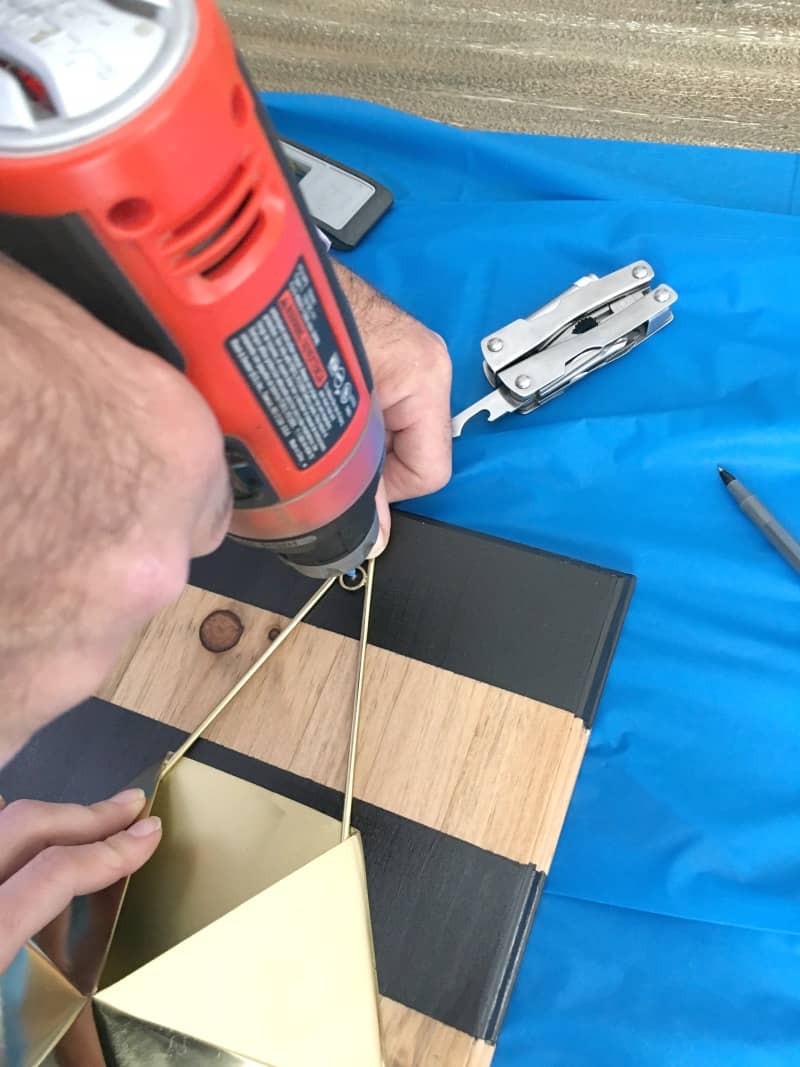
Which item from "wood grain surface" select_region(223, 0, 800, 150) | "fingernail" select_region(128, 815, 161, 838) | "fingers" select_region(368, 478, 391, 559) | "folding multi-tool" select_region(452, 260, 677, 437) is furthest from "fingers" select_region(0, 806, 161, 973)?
"wood grain surface" select_region(223, 0, 800, 150)

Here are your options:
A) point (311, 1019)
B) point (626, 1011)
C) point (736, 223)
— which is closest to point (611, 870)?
point (626, 1011)

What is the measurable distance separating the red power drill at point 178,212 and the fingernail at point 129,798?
23 cm

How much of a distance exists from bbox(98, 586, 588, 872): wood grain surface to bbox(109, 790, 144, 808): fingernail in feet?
0.22

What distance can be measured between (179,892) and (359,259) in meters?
0.49

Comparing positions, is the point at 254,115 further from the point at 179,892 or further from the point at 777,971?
the point at 777,971

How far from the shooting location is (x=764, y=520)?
1.85ft

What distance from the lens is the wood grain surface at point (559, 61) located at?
0.76 metres

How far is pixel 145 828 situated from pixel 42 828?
5 cm

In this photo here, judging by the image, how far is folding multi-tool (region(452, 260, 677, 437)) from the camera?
60 centimetres

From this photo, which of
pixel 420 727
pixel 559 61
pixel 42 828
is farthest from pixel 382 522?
pixel 559 61

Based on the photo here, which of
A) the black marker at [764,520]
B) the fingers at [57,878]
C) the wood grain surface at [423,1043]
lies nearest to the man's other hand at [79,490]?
the fingers at [57,878]

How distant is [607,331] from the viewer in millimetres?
601

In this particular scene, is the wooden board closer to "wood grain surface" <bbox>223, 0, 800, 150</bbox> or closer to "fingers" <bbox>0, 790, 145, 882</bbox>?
"fingers" <bbox>0, 790, 145, 882</bbox>

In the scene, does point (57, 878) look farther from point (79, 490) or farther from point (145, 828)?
point (79, 490)
